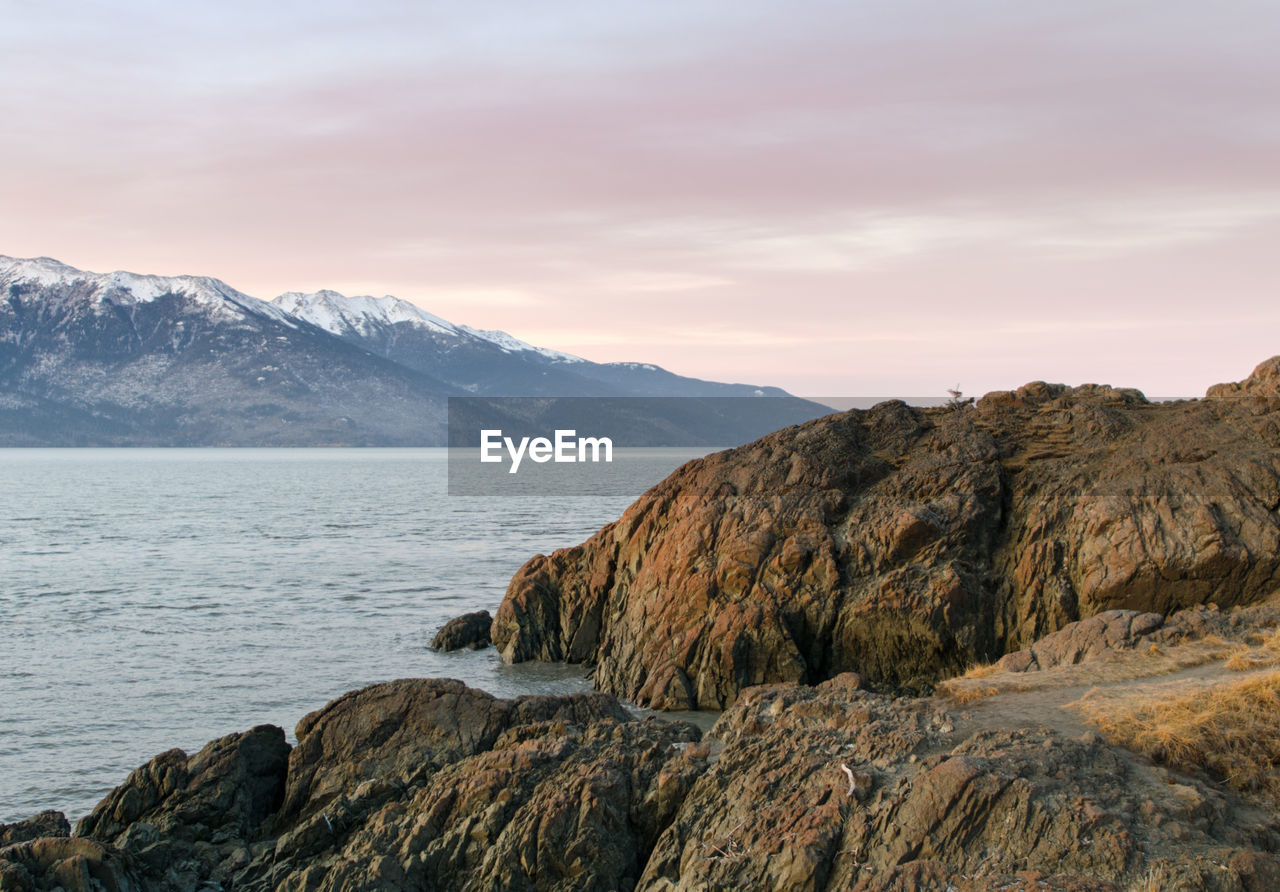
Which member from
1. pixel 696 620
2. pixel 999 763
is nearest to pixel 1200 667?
pixel 999 763

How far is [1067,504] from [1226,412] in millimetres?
6172

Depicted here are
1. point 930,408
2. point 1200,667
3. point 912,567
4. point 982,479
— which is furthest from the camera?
point 930,408

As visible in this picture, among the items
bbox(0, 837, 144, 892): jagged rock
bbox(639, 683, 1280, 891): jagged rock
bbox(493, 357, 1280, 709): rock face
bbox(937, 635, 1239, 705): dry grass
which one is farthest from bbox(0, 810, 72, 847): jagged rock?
bbox(937, 635, 1239, 705): dry grass

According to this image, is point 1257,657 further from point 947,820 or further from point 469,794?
point 469,794

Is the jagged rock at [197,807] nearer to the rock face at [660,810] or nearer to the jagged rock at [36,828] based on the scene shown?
the rock face at [660,810]

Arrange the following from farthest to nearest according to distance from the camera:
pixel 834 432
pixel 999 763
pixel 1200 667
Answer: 1. pixel 834 432
2. pixel 1200 667
3. pixel 999 763

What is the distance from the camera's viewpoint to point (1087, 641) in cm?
1989

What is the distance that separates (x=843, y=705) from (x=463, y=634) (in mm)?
18339

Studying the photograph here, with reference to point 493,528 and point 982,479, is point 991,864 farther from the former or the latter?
point 493,528

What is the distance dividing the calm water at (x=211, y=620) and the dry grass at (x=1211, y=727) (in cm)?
1512

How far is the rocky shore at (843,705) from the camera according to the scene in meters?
12.5

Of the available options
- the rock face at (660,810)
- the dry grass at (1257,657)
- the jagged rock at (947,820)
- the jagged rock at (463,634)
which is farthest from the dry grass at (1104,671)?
the jagged rock at (463,634)

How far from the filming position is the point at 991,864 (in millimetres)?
11789

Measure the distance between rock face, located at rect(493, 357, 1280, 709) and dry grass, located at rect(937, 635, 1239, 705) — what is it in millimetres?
4695
